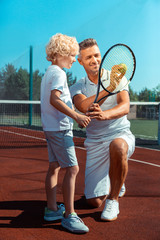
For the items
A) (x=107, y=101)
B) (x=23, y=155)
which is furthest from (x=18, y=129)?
(x=107, y=101)

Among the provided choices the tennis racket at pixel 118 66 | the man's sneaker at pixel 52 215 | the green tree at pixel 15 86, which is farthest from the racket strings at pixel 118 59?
the green tree at pixel 15 86

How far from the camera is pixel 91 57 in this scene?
132 inches

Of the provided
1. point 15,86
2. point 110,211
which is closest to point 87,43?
point 110,211

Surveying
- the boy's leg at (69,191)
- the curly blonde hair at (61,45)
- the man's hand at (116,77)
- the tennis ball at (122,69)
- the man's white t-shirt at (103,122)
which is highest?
the curly blonde hair at (61,45)

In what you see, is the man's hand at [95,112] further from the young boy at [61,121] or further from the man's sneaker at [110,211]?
the man's sneaker at [110,211]

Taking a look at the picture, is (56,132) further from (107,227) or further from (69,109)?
(107,227)

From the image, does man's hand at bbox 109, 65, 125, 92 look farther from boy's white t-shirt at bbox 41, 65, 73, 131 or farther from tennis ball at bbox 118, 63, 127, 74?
boy's white t-shirt at bbox 41, 65, 73, 131

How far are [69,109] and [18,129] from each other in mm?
10921

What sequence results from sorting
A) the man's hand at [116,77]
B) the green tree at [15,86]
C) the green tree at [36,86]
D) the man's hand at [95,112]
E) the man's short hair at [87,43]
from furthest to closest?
the green tree at [15,86]
the green tree at [36,86]
the man's short hair at [87,43]
the man's hand at [116,77]
the man's hand at [95,112]

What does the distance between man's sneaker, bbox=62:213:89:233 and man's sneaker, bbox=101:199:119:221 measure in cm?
31

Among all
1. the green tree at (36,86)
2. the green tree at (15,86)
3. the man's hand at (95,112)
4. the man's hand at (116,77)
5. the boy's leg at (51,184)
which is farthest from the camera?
Answer: the green tree at (15,86)

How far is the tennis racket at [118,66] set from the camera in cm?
316

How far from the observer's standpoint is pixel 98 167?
3.48 m

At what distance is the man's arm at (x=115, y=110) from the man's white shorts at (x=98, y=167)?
0.32 metres
